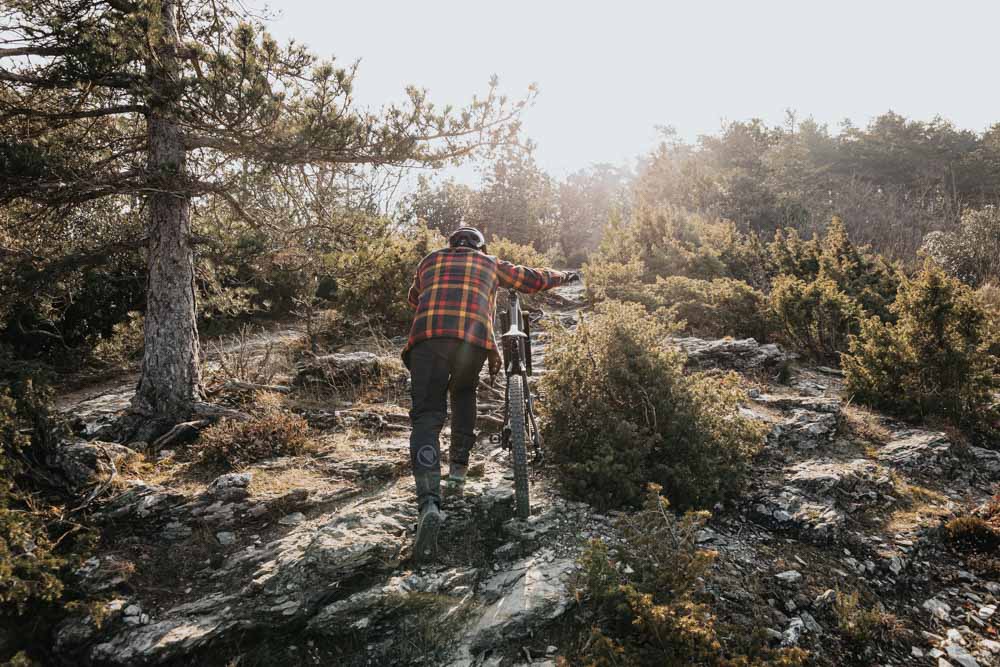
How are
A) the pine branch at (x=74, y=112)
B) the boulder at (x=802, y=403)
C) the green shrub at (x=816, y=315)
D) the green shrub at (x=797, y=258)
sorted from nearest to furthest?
the pine branch at (x=74, y=112) < the boulder at (x=802, y=403) < the green shrub at (x=816, y=315) < the green shrub at (x=797, y=258)

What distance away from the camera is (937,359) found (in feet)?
18.6

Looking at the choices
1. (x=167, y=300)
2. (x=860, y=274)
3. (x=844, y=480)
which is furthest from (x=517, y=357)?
(x=860, y=274)

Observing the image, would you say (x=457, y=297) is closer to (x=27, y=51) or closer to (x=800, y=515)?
(x=800, y=515)

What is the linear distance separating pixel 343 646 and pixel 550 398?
2493mm

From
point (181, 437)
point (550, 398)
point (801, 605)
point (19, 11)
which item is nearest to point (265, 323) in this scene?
point (181, 437)

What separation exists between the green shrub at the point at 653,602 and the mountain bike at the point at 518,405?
2.51 feet

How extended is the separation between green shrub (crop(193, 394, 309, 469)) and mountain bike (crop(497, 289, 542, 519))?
205 centimetres

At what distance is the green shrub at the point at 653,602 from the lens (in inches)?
98.2

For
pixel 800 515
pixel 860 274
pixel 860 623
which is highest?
pixel 860 274

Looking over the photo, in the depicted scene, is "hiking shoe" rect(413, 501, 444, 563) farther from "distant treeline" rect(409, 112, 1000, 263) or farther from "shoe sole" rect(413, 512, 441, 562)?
Answer: "distant treeline" rect(409, 112, 1000, 263)


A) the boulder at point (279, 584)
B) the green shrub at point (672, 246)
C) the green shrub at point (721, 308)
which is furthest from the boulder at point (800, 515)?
the green shrub at point (672, 246)

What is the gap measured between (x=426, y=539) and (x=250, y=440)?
242cm

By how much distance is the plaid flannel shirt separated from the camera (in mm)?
3885

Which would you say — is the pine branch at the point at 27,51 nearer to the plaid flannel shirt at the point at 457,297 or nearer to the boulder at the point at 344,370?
the plaid flannel shirt at the point at 457,297
